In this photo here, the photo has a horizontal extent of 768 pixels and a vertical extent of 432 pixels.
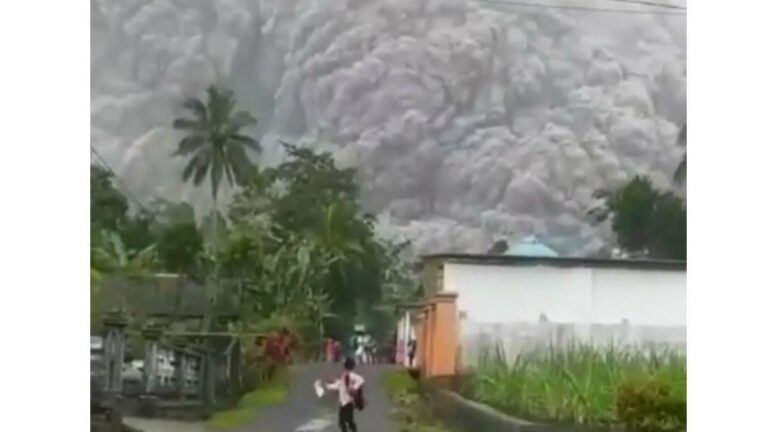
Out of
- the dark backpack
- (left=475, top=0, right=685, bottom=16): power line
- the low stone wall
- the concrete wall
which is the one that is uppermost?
(left=475, top=0, right=685, bottom=16): power line

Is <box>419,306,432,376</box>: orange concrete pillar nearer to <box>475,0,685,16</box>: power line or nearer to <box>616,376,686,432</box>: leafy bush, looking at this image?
<box>616,376,686,432</box>: leafy bush

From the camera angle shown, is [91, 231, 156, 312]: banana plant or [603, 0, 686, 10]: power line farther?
[603, 0, 686, 10]: power line

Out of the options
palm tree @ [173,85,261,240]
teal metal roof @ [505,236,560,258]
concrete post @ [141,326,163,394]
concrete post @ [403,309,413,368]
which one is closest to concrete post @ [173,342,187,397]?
concrete post @ [141,326,163,394]

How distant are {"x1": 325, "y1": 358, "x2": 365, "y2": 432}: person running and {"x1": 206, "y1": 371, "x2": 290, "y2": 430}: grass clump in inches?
2.3

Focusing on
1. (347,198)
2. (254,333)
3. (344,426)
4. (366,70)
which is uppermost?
(366,70)

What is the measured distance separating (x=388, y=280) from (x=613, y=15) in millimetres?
463

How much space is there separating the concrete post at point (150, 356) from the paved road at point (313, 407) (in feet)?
0.46

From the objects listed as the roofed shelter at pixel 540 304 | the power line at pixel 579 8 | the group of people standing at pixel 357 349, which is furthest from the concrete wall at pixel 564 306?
the power line at pixel 579 8

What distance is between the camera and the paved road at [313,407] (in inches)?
58.7

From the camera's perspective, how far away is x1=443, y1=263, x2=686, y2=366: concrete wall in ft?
4.95

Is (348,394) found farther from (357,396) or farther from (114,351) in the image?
(114,351)
